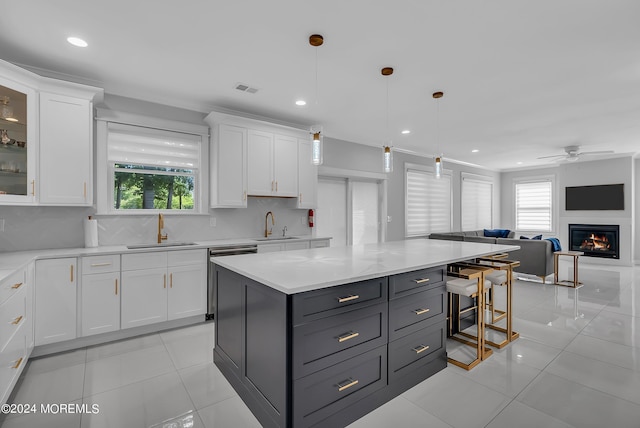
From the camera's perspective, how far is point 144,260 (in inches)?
126

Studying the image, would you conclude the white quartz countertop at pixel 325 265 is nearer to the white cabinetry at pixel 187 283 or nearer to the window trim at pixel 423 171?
the white cabinetry at pixel 187 283

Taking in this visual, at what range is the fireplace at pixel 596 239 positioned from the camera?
24.2 ft

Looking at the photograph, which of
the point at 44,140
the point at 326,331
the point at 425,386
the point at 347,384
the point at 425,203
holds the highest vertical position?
the point at 44,140

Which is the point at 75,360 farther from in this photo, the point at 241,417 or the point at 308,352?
the point at 308,352

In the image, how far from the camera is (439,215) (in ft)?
25.1

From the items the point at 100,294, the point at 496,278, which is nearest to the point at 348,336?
the point at 496,278

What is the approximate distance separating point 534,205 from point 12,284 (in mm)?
11035

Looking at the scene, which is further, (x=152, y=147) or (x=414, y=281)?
(x=152, y=147)

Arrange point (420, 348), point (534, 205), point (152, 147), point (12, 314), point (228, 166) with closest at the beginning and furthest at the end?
point (12, 314), point (420, 348), point (152, 147), point (228, 166), point (534, 205)

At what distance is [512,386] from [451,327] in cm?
93

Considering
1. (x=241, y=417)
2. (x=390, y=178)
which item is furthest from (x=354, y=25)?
(x=390, y=178)

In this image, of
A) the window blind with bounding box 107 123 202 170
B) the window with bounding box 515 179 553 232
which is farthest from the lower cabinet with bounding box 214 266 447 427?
the window with bounding box 515 179 553 232

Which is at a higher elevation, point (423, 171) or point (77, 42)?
point (77, 42)

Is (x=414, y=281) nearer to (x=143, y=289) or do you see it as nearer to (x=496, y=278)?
(x=496, y=278)
